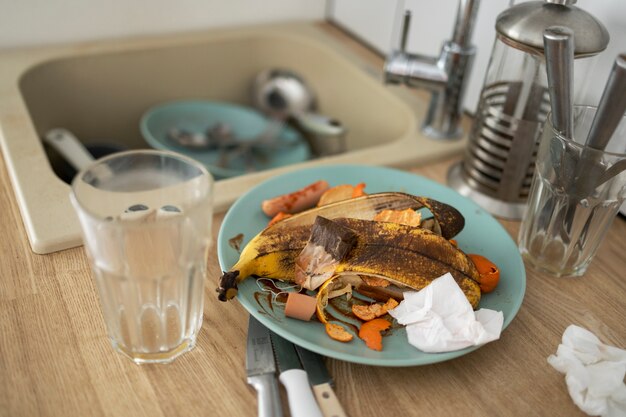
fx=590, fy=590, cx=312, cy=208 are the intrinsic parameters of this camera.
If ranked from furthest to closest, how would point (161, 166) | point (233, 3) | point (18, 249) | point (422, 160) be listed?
1. point (233, 3)
2. point (422, 160)
3. point (18, 249)
4. point (161, 166)

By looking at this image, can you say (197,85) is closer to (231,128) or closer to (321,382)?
(231,128)

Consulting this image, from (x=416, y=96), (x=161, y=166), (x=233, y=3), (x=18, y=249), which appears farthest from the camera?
(x=233, y=3)

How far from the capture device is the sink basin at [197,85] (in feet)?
2.82

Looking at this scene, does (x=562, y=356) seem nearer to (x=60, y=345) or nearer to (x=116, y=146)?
(x=60, y=345)

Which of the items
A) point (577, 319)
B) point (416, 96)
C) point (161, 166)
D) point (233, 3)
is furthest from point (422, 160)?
point (233, 3)

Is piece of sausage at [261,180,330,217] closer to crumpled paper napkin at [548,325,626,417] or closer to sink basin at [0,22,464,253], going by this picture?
sink basin at [0,22,464,253]

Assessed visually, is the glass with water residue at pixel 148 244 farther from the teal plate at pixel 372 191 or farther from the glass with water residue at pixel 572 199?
the glass with water residue at pixel 572 199

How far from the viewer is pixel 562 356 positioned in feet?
1.79

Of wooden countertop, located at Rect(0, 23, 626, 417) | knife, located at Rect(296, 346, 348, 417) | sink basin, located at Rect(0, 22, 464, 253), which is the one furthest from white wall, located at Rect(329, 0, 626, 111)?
knife, located at Rect(296, 346, 348, 417)

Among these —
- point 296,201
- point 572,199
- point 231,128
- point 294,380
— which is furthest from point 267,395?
point 231,128

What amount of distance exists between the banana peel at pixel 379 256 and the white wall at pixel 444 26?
0.35 m

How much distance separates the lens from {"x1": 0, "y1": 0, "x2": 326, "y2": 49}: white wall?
975 millimetres

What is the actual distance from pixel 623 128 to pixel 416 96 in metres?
0.44

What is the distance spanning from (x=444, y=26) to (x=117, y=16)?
57 centimetres
